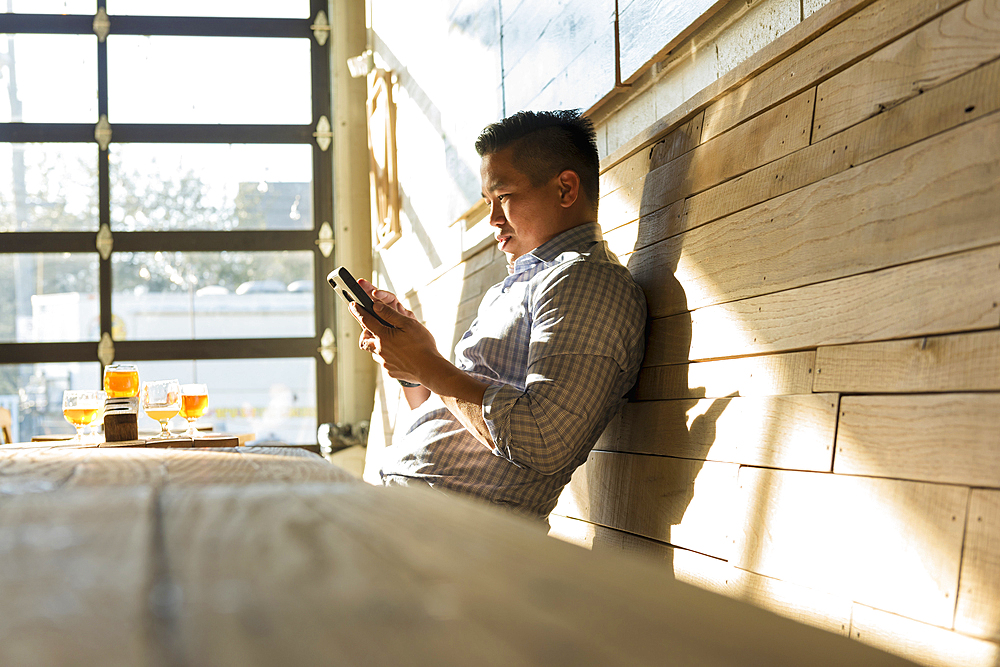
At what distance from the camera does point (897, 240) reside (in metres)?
0.94

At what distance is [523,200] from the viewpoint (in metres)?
1.94

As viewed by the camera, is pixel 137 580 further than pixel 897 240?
No

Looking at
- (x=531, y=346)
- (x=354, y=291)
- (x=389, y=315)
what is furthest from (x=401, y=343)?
(x=531, y=346)

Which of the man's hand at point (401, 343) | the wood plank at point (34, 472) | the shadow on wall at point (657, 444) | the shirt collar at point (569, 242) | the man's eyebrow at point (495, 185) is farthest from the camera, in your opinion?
→ the man's eyebrow at point (495, 185)

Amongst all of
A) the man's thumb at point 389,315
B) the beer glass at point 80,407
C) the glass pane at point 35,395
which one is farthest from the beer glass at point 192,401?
the glass pane at point 35,395

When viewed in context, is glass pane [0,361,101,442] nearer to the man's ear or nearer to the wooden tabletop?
the man's ear

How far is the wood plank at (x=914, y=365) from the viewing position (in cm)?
80

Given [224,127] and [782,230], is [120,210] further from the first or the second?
[782,230]

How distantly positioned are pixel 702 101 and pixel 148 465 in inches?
43.7

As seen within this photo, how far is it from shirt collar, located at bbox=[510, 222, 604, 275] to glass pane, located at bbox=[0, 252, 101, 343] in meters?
4.04

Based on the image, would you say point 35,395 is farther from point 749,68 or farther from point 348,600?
point 348,600

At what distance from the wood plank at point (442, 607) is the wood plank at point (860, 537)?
2.09ft

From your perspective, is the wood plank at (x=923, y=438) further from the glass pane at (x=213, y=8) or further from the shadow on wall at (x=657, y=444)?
the glass pane at (x=213, y=8)

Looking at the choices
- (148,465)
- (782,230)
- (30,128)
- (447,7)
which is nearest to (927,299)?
(782,230)
